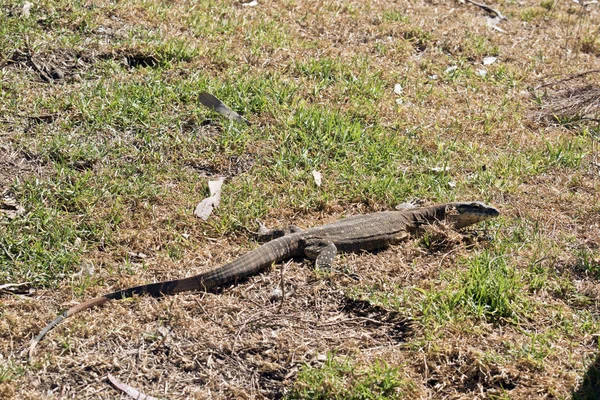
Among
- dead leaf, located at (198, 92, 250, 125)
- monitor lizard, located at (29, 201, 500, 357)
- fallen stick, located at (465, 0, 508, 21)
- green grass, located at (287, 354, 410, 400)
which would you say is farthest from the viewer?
fallen stick, located at (465, 0, 508, 21)

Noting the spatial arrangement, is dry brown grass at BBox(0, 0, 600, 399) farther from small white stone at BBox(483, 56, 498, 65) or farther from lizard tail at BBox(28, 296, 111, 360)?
small white stone at BBox(483, 56, 498, 65)

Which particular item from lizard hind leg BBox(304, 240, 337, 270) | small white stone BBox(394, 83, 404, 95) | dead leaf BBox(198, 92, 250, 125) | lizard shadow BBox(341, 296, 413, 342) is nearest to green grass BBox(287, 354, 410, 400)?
lizard shadow BBox(341, 296, 413, 342)

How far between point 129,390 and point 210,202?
2.09 m

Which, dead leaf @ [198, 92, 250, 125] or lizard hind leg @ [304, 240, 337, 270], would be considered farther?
dead leaf @ [198, 92, 250, 125]

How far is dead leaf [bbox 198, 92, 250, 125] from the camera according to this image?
741 cm

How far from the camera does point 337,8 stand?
10.1 meters

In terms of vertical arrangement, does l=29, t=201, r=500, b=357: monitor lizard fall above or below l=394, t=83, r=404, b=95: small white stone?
below

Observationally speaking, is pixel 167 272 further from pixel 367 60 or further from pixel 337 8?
pixel 337 8

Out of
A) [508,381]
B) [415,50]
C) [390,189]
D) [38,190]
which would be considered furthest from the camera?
[415,50]

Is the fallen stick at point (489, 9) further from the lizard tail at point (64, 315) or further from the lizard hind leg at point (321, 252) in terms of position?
the lizard tail at point (64, 315)

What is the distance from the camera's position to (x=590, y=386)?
4.61 m

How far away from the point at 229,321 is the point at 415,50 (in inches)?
212

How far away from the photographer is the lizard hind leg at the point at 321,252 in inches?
228

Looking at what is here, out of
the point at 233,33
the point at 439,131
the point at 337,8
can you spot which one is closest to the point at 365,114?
the point at 439,131
